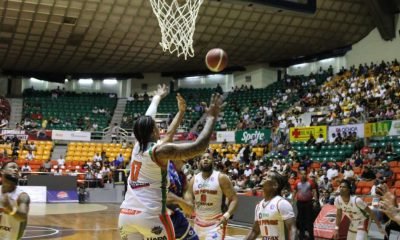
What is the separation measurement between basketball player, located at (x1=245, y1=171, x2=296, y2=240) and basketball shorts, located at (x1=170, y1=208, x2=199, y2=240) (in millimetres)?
1072

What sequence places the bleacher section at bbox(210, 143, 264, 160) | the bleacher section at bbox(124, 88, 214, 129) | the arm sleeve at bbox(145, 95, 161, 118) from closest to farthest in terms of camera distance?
the arm sleeve at bbox(145, 95, 161, 118) → the bleacher section at bbox(210, 143, 264, 160) → the bleacher section at bbox(124, 88, 214, 129)

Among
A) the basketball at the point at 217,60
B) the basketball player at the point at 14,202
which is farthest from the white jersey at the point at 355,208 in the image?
the basketball player at the point at 14,202

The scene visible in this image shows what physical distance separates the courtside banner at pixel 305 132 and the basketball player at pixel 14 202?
18973 millimetres

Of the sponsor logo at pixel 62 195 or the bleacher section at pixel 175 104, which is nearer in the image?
the sponsor logo at pixel 62 195

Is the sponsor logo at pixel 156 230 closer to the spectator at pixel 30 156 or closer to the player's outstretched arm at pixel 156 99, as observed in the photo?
the player's outstretched arm at pixel 156 99

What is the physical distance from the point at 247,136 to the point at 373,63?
27.3 ft

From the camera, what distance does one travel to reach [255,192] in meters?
15.3

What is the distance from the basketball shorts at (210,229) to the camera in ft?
21.4

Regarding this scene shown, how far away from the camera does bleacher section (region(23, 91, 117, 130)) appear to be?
32.2 m

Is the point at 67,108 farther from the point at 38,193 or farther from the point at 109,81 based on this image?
the point at 38,193

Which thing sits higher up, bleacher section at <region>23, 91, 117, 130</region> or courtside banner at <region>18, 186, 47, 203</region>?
bleacher section at <region>23, 91, 117, 130</region>

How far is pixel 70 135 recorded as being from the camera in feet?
97.7

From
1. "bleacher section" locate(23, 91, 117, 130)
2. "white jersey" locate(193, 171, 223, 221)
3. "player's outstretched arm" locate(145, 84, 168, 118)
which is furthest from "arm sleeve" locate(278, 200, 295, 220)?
"bleacher section" locate(23, 91, 117, 130)

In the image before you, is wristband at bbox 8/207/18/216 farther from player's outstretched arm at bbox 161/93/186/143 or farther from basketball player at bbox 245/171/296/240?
basketball player at bbox 245/171/296/240
